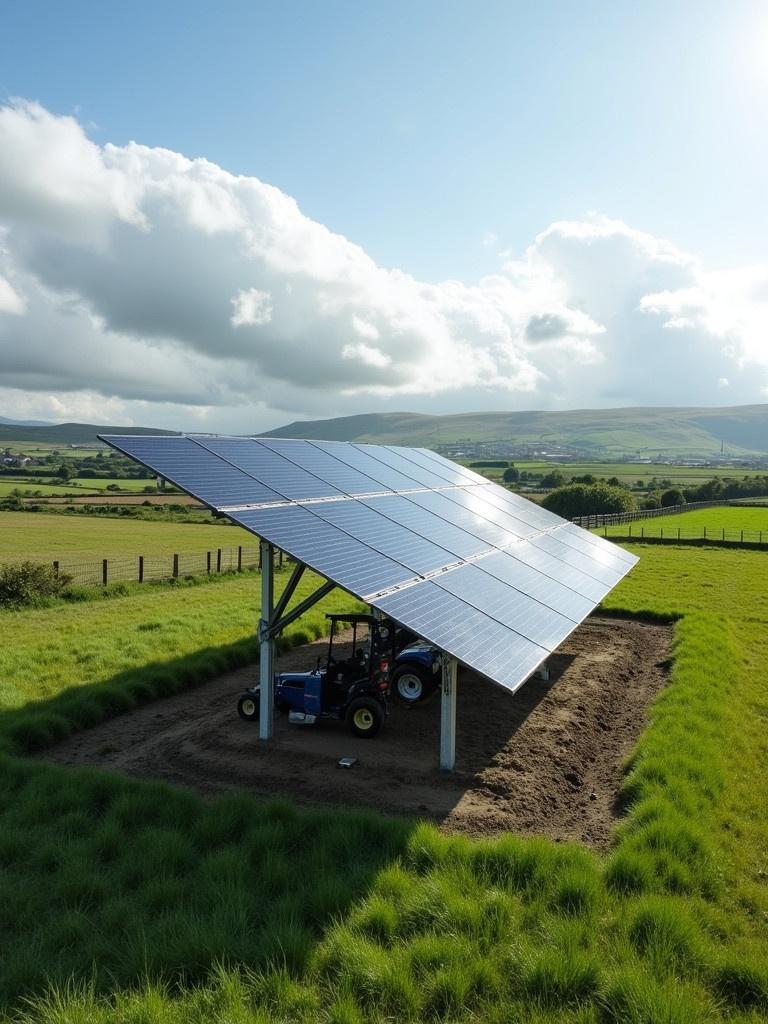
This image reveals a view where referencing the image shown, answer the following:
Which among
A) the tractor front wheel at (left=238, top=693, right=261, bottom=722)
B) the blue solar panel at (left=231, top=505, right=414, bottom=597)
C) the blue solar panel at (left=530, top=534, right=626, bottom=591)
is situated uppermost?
the blue solar panel at (left=231, top=505, right=414, bottom=597)

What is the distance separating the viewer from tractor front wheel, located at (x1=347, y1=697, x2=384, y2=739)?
38.4 feet

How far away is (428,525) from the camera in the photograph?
14.7 meters

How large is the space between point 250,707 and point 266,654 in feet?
5.21

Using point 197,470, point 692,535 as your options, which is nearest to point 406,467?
point 197,470

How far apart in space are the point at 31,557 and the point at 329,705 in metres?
32.3

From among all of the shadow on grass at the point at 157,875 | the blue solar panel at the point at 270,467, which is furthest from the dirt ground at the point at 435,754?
the blue solar panel at the point at 270,467

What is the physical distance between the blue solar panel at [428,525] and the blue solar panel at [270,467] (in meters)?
1.07

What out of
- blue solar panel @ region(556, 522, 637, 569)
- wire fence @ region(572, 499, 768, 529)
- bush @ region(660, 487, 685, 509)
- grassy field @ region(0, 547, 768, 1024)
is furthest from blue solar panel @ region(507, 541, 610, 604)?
bush @ region(660, 487, 685, 509)

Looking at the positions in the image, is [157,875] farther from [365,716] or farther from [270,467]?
[270,467]

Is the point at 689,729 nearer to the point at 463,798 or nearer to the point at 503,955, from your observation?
the point at 463,798

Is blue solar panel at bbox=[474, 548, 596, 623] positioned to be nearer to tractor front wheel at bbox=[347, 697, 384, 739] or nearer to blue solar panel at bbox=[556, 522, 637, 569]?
tractor front wheel at bbox=[347, 697, 384, 739]

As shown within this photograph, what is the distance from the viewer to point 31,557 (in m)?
38.7

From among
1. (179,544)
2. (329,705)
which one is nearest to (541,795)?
(329,705)

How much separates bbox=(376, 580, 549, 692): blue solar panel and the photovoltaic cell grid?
2 centimetres
